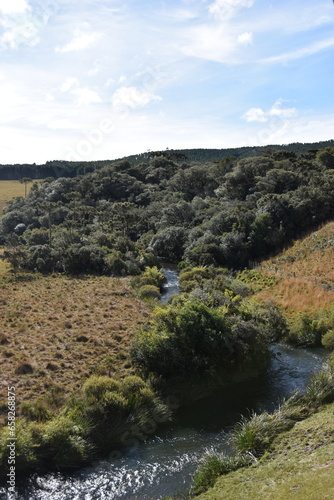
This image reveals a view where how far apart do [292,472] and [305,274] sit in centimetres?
3426

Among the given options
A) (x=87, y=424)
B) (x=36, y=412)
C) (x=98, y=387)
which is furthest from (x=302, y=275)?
(x=36, y=412)

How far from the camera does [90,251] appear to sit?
187 feet

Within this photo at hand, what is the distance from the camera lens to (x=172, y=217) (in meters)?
75.4

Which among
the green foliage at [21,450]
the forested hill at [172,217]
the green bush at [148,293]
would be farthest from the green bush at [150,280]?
the green foliage at [21,450]

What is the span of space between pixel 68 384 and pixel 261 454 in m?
11.5

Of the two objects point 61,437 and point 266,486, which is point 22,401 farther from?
point 266,486

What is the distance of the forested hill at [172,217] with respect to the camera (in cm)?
→ 5622

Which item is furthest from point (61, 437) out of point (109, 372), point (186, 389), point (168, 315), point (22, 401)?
point (168, 315)

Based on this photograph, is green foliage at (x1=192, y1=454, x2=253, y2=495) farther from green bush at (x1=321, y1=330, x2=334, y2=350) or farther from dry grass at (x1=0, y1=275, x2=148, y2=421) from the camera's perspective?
green bush at (x1=321, y1=330, x2=334, y2=350)

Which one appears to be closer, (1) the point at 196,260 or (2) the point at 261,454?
(2) the point at 261,454

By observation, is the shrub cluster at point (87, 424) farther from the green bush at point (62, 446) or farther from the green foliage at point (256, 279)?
the green foliage at point (256, 279)

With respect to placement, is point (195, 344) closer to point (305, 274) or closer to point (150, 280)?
point (150, 280)

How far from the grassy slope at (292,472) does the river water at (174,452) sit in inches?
85.8

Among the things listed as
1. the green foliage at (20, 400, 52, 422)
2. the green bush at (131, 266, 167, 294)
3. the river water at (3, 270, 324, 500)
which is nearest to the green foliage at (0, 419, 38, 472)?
the river water at (3, 270, 324, 500)
